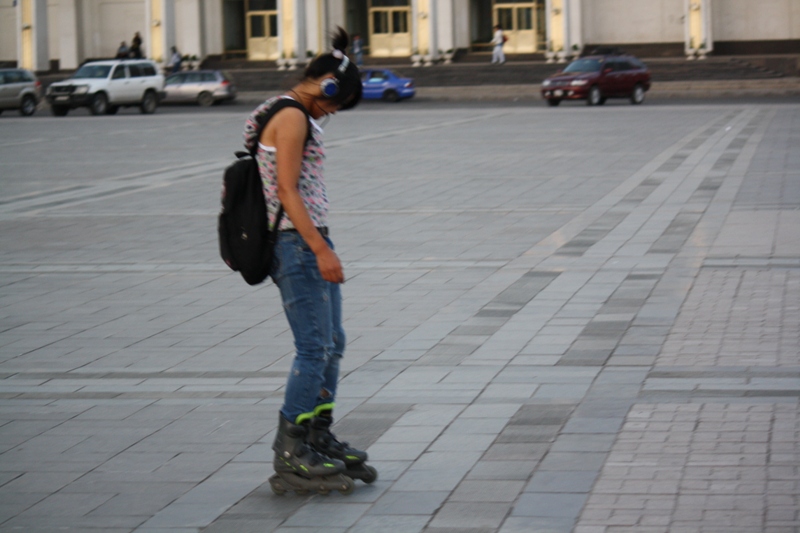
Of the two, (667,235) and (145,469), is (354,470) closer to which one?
(145,469)

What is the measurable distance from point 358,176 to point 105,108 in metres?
24.6

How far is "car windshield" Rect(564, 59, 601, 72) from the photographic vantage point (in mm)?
38875

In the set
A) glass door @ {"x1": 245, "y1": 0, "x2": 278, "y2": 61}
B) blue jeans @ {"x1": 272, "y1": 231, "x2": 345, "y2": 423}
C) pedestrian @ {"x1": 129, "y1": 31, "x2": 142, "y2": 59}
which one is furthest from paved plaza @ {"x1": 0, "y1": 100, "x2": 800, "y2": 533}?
glass door @ {"x1": 245, "y1": 0, "x2": 278, "y2": 61}

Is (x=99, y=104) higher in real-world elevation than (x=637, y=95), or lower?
higher

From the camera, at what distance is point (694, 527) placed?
4312 mm

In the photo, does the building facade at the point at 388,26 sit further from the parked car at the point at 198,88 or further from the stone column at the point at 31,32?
the parked car at the point at 198,88

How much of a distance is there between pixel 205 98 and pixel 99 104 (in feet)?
20.5

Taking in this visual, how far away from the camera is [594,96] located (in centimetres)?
3831

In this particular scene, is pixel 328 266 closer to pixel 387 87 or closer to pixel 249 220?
pixel 249 220

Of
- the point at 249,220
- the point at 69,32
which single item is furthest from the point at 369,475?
the point at 69,32

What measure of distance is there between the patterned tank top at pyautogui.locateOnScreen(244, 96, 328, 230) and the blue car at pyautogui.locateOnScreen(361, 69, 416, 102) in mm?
41467

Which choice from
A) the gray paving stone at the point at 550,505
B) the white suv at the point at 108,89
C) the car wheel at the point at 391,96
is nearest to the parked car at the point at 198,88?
the white suv at the point at 108,89

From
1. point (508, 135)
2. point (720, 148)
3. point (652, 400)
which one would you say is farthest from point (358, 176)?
point (652, 400)

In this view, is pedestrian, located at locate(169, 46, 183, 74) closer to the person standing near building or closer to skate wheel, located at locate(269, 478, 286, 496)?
the person standing near building
